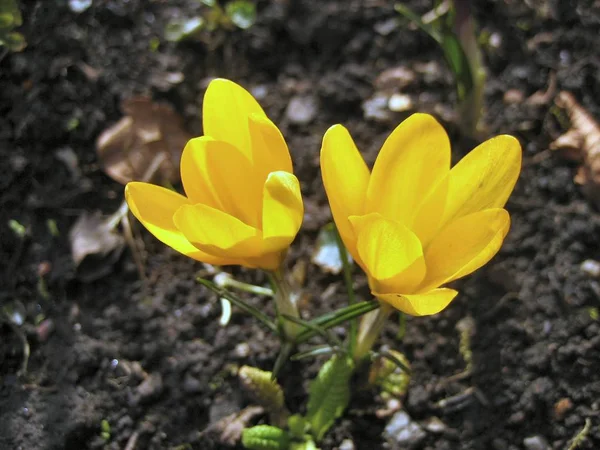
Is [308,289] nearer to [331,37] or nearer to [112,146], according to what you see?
[112,146]

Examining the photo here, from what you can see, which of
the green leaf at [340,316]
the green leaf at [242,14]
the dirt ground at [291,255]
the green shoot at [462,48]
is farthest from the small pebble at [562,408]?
the green leaf at [242,14]

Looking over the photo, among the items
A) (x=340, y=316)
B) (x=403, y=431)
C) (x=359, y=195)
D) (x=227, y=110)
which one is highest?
(x=227, y=110)

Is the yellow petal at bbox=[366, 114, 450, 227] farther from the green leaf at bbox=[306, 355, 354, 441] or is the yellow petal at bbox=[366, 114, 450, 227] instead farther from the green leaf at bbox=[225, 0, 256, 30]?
the green leaf at bbox=[225, 0, 256, 30]

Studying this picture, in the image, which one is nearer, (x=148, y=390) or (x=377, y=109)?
(x=148, y=390)

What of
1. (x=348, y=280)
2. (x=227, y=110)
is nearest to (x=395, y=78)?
(x=348, y=280)

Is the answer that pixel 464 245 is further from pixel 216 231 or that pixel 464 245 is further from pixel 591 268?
pixel 591 268

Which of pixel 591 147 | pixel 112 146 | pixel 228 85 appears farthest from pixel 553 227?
pixel 112 146
